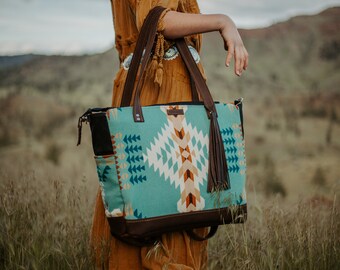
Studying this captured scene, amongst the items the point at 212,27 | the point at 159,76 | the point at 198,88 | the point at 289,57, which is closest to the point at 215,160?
the point at 198,88

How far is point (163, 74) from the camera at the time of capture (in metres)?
2.33

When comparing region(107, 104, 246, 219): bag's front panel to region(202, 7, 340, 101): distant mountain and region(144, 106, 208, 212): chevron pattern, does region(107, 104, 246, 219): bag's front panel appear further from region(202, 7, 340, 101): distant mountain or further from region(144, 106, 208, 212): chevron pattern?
region(202, 7, 340, 101): distant mountain

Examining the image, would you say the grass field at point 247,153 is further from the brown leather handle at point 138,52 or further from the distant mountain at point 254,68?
the brown leather handle at point 138,52

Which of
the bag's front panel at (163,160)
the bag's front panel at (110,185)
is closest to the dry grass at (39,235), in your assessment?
the bag's front panel at (110,185)

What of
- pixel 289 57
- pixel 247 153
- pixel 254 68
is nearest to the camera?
pixel 247 153

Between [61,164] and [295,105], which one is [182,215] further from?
[295,105]

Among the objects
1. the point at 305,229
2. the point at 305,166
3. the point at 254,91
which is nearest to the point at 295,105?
the point at 254,91

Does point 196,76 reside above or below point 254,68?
below

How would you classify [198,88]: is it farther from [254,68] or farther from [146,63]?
[254,68]

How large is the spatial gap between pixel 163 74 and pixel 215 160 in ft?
1.54

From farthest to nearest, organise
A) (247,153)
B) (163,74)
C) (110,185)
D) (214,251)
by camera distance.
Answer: (247,153), (214,251), (163,74), (110,185)

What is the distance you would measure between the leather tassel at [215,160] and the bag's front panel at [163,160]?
0.02m

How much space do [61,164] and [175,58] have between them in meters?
8.67

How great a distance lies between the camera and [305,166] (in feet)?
41.5
